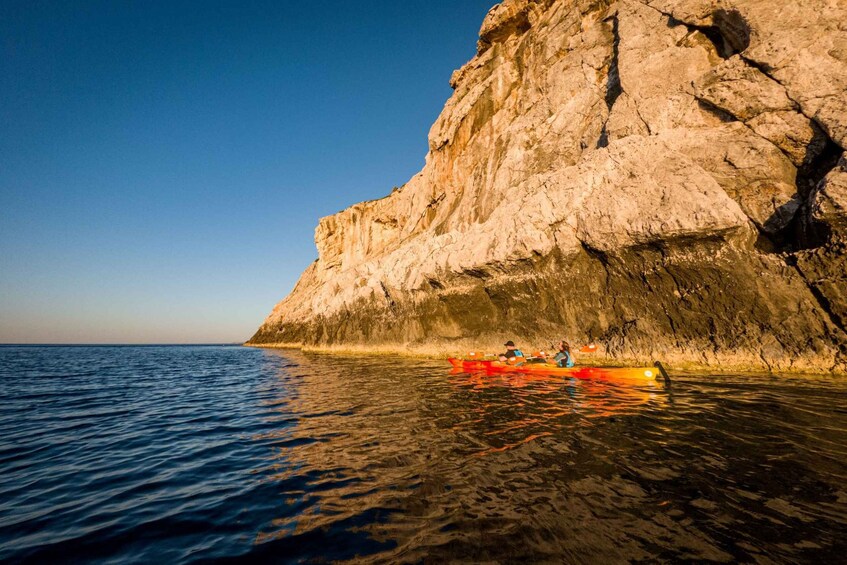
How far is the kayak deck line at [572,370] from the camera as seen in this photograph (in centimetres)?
1333

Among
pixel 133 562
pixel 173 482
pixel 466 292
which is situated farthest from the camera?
pixel 466 292

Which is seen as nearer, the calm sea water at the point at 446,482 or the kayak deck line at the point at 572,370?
the calm sea water at the point at 446,482

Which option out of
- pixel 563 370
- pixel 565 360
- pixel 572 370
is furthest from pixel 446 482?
pixel 565 360

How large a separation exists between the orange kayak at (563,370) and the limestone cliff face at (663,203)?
13.8 ft

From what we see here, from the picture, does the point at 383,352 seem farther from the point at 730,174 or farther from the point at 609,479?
the point at 609,479

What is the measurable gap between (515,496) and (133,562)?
4442 millimetres

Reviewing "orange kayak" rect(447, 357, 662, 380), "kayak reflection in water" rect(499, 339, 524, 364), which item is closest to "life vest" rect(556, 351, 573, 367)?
"orange kayak" rect(447, 357, 662, 380)

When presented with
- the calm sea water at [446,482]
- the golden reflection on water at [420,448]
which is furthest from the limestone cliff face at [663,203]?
the golden reflection on water at [420,448]

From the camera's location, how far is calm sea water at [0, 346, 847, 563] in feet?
13.2

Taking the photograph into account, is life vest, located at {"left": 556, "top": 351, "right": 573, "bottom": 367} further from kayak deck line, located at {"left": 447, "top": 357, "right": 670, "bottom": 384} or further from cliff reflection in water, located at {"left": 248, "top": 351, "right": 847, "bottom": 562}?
cliff reflection in water, located at {"left": 248, "top": 351, "right": 847, "bottom": 562}

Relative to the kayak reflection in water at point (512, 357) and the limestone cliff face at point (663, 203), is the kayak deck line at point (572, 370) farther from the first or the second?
the limestone cliff face at point (663, 203)

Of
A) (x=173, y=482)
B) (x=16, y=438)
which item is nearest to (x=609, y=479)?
(x=173, y=482)

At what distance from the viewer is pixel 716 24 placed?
812 inches

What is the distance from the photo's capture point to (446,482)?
5.53 m
